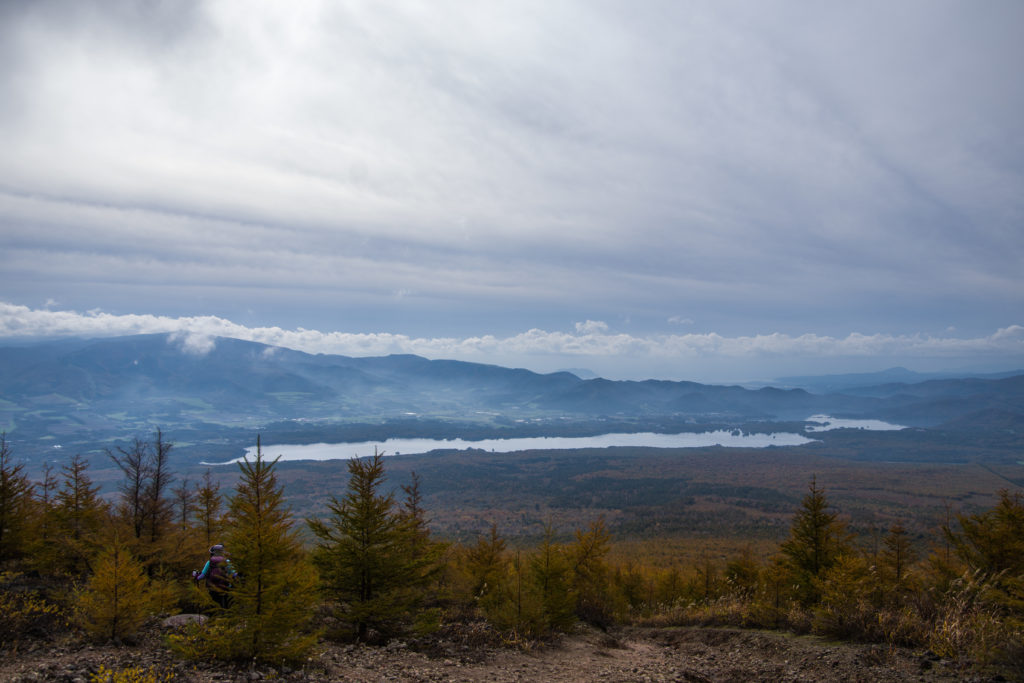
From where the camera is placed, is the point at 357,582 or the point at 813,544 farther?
the point at 813,544

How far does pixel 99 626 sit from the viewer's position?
782 centimetres

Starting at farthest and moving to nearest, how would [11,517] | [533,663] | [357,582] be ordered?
[11,517]
[357,582]
[533,663]

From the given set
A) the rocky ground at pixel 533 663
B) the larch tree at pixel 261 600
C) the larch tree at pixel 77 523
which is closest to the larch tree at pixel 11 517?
the larch tree at pixel 77 523

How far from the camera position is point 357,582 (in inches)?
366

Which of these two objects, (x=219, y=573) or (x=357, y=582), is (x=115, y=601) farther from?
(x=357, y=582)

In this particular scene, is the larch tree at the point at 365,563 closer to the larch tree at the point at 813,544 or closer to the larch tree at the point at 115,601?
the larch tree at the point at 115,601

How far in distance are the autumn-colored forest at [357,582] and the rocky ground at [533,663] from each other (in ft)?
1.12

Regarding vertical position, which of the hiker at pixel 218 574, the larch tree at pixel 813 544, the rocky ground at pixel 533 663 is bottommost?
the larch tree at pixel 813 544

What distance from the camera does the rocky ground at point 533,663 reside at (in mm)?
6684

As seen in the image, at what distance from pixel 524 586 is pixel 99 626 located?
317 inches

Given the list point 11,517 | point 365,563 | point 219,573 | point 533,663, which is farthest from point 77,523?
point 533,663

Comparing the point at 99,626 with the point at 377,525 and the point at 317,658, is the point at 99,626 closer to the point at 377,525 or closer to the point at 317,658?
the point at 317,658

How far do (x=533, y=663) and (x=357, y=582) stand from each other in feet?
12.1

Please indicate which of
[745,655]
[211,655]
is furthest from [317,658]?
[745,655]
